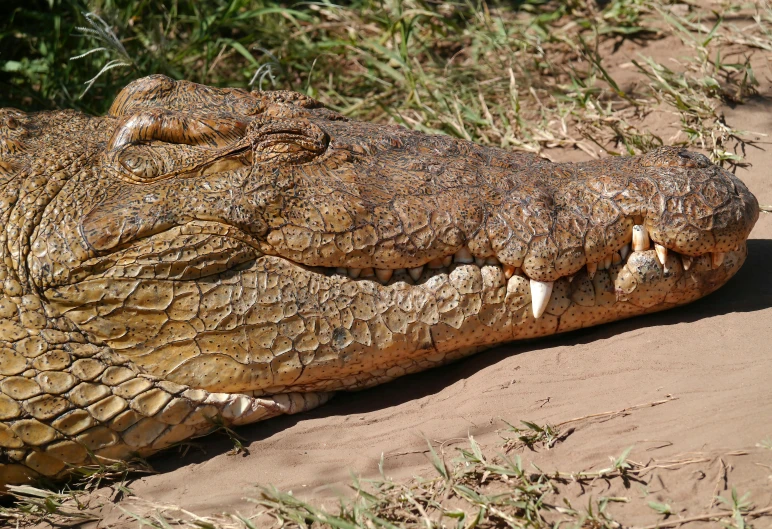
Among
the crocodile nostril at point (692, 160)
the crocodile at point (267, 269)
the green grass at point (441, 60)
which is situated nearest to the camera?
the crocodile at point (267, 269)

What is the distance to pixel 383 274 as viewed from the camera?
3098 mm

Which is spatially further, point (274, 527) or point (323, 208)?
point (323, 208)

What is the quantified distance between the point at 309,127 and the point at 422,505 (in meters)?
1.48

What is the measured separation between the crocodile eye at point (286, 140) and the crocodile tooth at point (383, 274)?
0.51 metres

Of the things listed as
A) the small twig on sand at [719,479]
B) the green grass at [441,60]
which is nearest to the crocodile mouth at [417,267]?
the small twig on sand at [719,479]

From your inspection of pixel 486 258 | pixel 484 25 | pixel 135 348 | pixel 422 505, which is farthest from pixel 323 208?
pixel 484 25

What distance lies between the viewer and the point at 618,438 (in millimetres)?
2752

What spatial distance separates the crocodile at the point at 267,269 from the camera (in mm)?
2992

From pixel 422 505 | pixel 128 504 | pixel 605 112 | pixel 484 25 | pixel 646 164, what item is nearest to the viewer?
pixel 422 505

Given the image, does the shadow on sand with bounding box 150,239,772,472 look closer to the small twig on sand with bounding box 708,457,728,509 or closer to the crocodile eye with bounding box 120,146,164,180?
the small twig on sand with bounding box 708,457,728,509

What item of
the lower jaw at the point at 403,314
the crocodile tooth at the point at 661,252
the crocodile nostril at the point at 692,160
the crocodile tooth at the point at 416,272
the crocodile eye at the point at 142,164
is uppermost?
the crocodile eye at the point at 142,164

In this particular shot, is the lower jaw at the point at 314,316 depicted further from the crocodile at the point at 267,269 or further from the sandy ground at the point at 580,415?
the sandy ground at the point at 580,415

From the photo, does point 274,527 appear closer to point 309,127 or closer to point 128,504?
point 128,504

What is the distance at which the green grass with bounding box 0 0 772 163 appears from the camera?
205 inches
